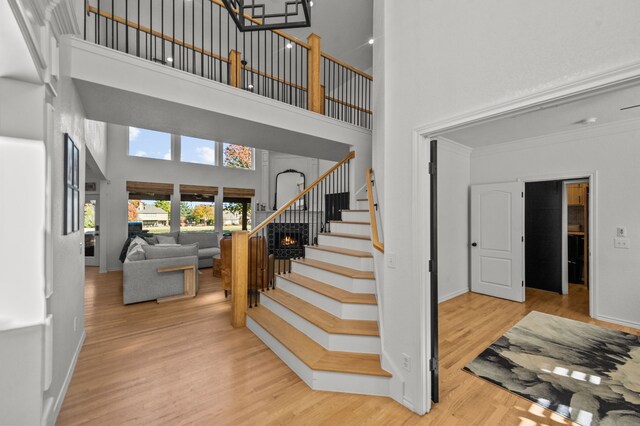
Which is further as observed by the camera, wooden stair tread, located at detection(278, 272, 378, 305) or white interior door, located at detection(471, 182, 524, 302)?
white interior door, located at detection(471, 182, 524, 302)

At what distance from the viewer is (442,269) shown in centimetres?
461

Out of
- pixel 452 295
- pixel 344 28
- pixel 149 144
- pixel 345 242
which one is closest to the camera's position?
pixel 345 242

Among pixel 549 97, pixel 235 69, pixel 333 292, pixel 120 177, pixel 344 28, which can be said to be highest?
pixel 344 28

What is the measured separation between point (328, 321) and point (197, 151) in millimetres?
7609

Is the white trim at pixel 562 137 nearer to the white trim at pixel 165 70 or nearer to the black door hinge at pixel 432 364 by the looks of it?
the white trim at pixel 165 70

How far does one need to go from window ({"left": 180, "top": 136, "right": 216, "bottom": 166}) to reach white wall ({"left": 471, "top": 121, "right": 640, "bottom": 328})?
8.52m

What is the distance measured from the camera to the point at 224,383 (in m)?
2.41

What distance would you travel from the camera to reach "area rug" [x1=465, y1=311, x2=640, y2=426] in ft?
6.86

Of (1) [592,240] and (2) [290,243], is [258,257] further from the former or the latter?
(1) [592,240]

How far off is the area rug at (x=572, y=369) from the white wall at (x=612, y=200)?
0.53 m

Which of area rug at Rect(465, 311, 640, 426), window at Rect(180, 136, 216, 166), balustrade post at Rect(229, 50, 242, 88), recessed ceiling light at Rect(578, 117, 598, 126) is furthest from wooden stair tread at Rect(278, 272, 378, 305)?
window at Rect(180, 136, 216, 166)

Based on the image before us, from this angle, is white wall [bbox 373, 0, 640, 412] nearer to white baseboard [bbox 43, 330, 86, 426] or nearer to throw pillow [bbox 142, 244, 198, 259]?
white baseboard [bbox 43, 330, 86, 426]

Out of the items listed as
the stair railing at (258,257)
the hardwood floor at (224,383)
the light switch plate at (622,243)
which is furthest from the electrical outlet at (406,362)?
the light switch plate at (622,243)

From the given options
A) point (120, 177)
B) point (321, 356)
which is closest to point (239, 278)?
point (321, 356)
